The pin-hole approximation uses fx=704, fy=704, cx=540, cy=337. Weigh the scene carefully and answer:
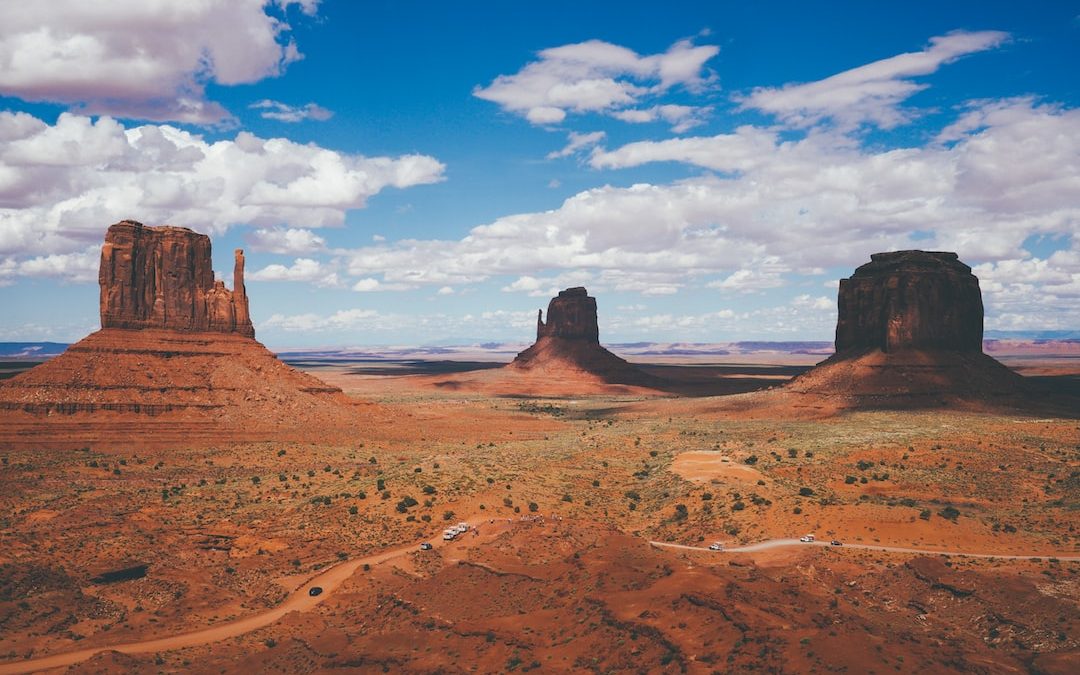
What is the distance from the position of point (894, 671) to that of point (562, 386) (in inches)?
6248

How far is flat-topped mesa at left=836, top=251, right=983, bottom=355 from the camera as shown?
344 feet

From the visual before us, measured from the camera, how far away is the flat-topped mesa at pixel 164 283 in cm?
8056

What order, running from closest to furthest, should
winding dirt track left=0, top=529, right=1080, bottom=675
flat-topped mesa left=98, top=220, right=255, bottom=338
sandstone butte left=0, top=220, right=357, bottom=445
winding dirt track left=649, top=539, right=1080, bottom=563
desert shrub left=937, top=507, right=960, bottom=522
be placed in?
winding dirt track left=0, top=529, right=1080, bottom=675 < winding dirt track left=649, top=539, right=1080, bottom=563 < desert shrub left=937, top=507, right=960, bottom=522 < sandstone butte left=0, top=220, right=357, bottom=445 < flat-topped mesa left=98, top=220, right=255, bottom=338

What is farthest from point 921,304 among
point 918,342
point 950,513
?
point 950,513

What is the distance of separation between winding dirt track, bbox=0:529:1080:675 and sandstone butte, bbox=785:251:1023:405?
63.7m

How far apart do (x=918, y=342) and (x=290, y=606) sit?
98.6 m

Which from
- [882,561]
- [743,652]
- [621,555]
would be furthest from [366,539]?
[882,561]

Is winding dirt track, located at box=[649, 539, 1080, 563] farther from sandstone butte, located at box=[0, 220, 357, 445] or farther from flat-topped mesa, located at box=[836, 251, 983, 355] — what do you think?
flat-topped mesa, located at box=[836, 251, 983, 355]

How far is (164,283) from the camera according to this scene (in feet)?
275

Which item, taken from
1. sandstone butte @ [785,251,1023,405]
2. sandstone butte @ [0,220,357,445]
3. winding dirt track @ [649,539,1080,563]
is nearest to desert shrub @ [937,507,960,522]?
winding dirt track @ [649,539,1080,563]

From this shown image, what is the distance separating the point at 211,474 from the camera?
6028 centimetres

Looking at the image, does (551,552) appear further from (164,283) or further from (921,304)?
(921,304)

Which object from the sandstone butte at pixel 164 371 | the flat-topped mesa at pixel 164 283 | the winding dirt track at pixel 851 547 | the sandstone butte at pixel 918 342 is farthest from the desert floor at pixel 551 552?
the sandstone butte at pixel 918 342

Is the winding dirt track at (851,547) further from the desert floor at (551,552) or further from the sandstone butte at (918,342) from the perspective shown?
the sandstone butte at (918,342)
